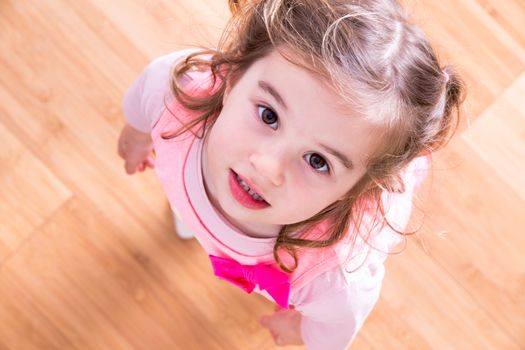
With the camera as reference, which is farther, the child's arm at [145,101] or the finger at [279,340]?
the finger at [279,340]

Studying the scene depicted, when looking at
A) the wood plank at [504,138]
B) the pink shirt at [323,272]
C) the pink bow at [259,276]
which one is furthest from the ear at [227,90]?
the wood plank at [504,138]

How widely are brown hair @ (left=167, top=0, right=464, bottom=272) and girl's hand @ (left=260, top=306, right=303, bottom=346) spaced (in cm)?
35

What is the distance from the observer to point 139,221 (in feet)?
3.34

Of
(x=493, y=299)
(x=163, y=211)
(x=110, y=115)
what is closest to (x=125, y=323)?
(x=163, y=211)

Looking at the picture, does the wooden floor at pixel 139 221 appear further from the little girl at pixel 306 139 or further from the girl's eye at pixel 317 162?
the girl's eye at pixel 317 162

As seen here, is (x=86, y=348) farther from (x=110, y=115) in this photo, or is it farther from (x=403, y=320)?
(x=403, y=320)

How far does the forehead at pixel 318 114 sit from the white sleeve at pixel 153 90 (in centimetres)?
26

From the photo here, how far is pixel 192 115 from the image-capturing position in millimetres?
736

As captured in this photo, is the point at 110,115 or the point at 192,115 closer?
the point at 192,115

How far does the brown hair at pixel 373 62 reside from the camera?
544 mm

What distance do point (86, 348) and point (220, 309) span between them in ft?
0.72

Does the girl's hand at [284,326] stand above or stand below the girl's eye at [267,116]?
below

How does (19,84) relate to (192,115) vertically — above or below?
below

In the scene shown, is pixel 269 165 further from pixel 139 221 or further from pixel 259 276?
pixel 139 221
